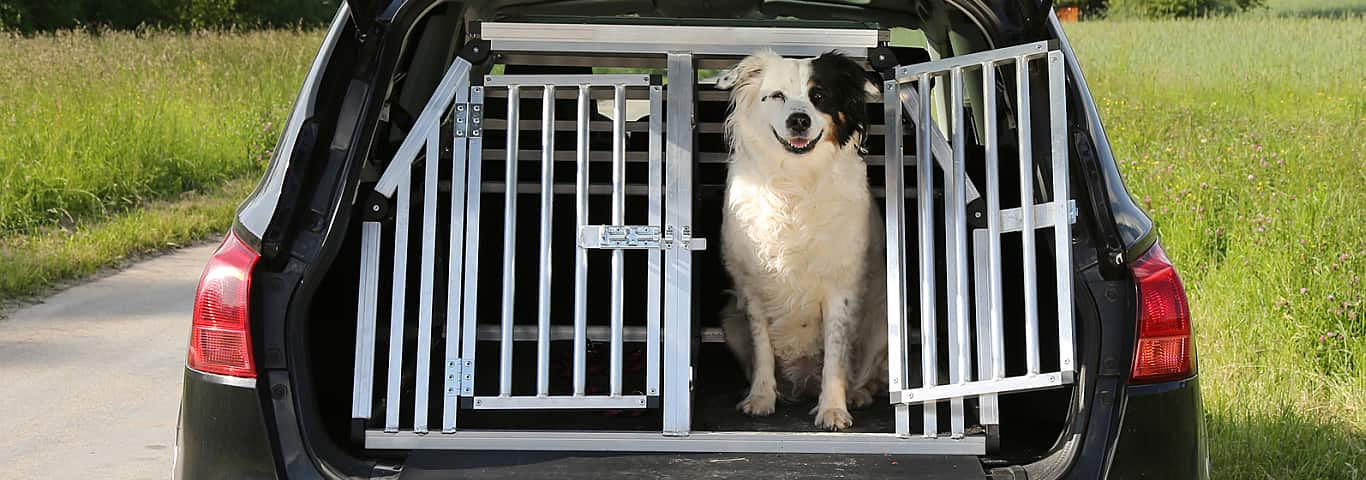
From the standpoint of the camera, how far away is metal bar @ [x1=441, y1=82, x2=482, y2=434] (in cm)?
281

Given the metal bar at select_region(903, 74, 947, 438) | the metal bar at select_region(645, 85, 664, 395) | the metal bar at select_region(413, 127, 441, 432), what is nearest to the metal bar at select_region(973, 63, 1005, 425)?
the metal bar at select_region(903, 74, 947, 438)

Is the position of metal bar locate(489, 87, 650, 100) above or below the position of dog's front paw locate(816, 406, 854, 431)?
above

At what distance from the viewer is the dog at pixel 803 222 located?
11.0 ft

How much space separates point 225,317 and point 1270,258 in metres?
4.69

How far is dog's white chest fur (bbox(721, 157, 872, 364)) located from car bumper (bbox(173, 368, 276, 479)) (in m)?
1.45

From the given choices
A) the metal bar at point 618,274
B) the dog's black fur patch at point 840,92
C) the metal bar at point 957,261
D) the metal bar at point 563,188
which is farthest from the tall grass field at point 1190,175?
the metal bar at point 618,274

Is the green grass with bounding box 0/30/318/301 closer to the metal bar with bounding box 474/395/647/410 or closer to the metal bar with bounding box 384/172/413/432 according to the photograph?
the metal bar with bounding box 384/172/413/432

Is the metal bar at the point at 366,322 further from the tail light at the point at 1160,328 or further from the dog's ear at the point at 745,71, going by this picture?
the tail light at the point at 1160,328

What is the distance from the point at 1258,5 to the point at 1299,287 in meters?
32.2

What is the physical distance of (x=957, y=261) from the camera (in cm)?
286

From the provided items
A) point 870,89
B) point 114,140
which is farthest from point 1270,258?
point 114,140

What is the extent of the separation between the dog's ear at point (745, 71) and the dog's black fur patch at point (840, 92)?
0.14 m

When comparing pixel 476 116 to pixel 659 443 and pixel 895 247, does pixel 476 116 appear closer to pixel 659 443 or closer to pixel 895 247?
pixel 659 443

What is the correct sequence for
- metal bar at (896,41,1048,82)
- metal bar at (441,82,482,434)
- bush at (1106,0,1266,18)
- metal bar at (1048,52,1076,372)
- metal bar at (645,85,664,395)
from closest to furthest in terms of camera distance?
metal bar at (1048,52,1076,372)
metal bar at (896,41,1048,82)
metal bar at (441,82,482,434)
metal bar at (645,85,664,395)
bush at (1106,0,1266,18)
